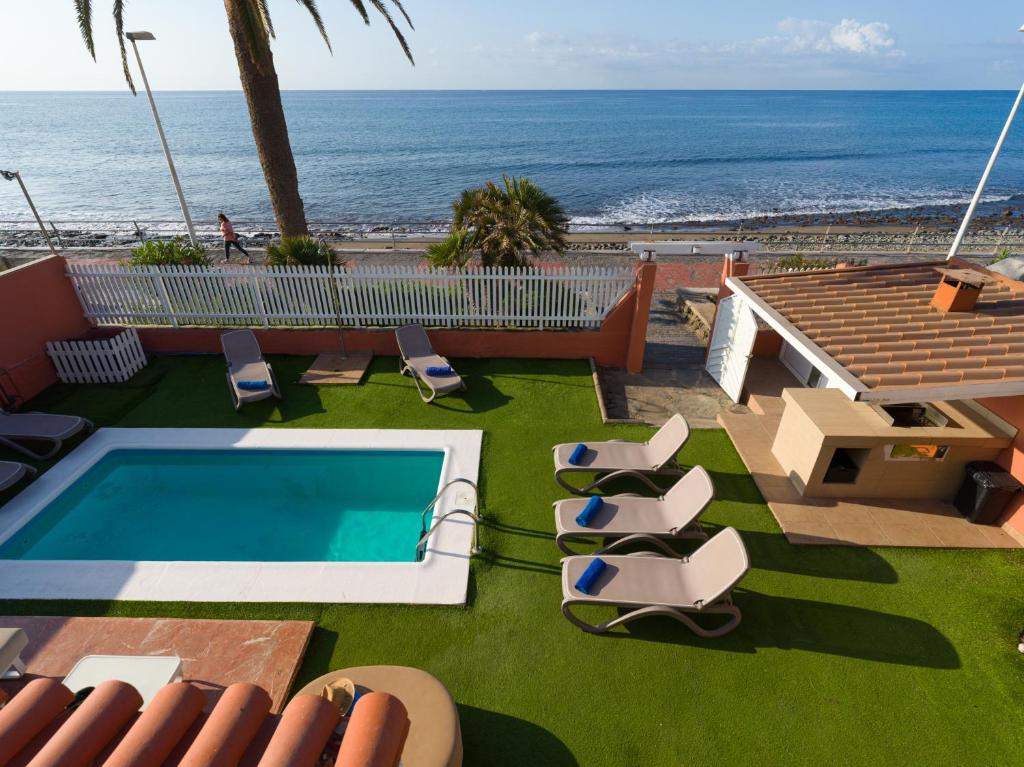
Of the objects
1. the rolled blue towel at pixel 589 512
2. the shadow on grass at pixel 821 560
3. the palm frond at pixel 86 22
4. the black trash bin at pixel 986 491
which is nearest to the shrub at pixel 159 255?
the palm frond at pixel 86 22

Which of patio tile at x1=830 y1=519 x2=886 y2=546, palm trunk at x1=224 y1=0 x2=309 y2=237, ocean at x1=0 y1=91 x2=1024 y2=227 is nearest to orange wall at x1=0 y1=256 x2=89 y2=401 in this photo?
palm trunk at x1=224 y1=0 x2=309 y2=237

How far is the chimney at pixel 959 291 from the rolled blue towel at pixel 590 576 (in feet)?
22.5

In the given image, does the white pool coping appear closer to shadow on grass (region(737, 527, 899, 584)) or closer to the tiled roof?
shadow on grass (region(737, 527, 899, 584))

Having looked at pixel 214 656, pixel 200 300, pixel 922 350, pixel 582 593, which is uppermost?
pixel 922 350

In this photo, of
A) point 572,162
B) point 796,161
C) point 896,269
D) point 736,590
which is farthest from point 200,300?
point 796,161

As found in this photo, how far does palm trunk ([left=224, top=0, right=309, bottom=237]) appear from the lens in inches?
464

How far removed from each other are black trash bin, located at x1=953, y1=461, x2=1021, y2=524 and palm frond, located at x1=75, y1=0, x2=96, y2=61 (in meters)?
18.0

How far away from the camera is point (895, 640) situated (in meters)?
5.53

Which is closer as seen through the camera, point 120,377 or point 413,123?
point 120,377

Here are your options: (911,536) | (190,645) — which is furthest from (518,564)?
(911,536)

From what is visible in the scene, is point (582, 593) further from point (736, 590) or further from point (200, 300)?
point (200, 300)

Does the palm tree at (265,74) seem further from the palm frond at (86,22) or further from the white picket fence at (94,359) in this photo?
the white picket fence at (94,359)

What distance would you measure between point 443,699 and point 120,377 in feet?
34.1

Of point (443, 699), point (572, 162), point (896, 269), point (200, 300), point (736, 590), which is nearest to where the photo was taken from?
point (443, 699)
